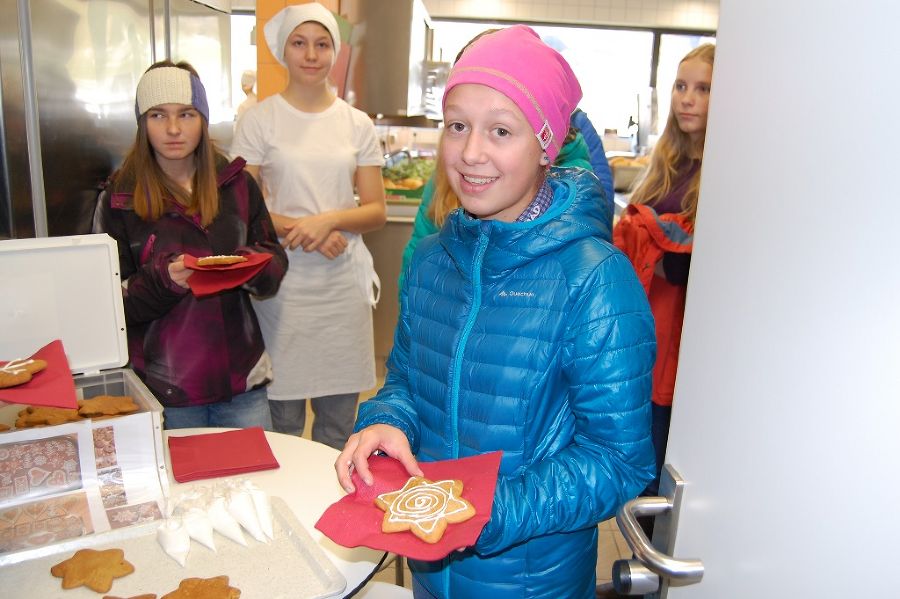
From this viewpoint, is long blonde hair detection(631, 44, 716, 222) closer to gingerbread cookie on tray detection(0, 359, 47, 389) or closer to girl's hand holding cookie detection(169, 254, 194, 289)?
girl's hand holding cookie detection(169, 254, 194, 289)

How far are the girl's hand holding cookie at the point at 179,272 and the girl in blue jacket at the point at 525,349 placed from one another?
74 cm

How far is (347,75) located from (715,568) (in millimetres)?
3746

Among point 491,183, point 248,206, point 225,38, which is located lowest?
point 248,206

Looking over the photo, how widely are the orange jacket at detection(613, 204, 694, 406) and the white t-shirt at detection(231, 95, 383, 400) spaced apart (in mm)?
942

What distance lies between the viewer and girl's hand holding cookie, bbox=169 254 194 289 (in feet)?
5.50

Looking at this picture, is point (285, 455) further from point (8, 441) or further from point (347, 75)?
point (347, 75)

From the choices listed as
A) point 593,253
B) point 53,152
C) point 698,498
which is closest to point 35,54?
point 53,152

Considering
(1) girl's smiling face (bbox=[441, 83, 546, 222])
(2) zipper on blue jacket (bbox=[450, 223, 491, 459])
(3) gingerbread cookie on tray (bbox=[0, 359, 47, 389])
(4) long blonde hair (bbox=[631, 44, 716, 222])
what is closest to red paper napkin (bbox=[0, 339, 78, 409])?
(3) gingerbread cookie on tray (bbox=[0, 359, 47, 389])

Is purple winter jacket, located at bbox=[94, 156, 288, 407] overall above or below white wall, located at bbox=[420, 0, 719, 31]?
below

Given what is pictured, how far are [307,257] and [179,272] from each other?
0.65m

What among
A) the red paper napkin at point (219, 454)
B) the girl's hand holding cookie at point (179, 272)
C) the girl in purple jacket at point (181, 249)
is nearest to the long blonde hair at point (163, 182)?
the girl in purple jacket at point (181, 249)

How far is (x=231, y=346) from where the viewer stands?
74.0 inches

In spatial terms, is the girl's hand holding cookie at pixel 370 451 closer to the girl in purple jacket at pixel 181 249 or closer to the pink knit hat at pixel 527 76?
the pink knit hat at pixel 527 76

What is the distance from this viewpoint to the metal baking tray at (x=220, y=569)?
1.03 metres
